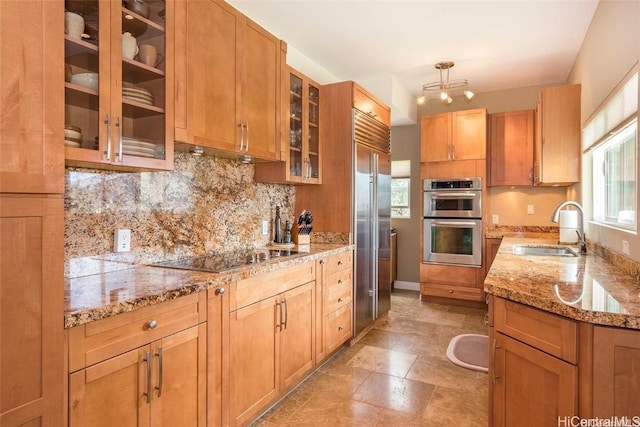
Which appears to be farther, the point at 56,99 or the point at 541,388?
the point at 541,388

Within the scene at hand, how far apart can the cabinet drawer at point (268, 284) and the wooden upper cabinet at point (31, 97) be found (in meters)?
1.02

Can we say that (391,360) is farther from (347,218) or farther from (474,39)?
(474,39)

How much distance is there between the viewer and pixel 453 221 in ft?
15.6

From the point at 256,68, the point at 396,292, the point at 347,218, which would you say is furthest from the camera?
the point at 396,292

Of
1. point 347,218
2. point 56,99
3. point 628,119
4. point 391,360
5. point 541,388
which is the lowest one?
point 391,360

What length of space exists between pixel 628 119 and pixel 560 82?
294cm

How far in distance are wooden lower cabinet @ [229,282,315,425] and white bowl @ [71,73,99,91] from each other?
4.03ft

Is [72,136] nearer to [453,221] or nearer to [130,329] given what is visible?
[130,329]

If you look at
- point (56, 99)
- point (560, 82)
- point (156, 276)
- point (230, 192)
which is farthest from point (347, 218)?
point (560, 82)

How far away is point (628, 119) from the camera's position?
2.15 meters

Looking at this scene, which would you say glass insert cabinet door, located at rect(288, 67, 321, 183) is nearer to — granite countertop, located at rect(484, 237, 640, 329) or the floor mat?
granite countertop, located at rect(484, 237, 640, 329)

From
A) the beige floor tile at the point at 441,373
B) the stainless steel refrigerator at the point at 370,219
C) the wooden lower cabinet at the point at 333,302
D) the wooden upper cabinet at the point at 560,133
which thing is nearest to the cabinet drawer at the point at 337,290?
the wooden lower cabinet at the point at 333,302

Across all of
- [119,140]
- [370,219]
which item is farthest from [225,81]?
[370,219]

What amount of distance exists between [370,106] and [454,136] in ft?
5.20
